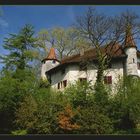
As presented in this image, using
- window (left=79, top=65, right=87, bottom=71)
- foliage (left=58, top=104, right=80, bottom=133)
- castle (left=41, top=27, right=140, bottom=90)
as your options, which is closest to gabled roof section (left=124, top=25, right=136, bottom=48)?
castle (left=41, top=27, right=140, bottom=90)

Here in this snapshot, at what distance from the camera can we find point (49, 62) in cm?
2767

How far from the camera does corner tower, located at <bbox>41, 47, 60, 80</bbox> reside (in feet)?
84.3

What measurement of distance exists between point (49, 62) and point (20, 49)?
6220 mm

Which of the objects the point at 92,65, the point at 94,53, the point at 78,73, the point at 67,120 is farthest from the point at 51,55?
the point at 67,120

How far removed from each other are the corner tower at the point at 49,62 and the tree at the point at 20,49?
3483 millimetres

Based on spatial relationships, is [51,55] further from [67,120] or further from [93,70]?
[67,120]

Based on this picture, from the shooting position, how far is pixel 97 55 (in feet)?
70.8

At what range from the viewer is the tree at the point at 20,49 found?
21438mm

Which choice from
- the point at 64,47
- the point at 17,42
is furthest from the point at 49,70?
the point at 17,42

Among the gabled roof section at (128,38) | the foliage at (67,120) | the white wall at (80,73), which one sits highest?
the gabled roof section at (128,38)

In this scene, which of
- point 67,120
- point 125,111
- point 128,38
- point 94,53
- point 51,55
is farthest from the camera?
point 51,55

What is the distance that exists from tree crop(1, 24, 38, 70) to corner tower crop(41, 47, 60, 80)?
348 centimetres

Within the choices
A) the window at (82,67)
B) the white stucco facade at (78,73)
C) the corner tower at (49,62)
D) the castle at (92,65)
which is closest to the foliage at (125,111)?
the white stucco facade at (78,73)

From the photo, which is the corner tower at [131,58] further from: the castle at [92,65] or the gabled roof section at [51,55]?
the gabled roof section at [51,55]
